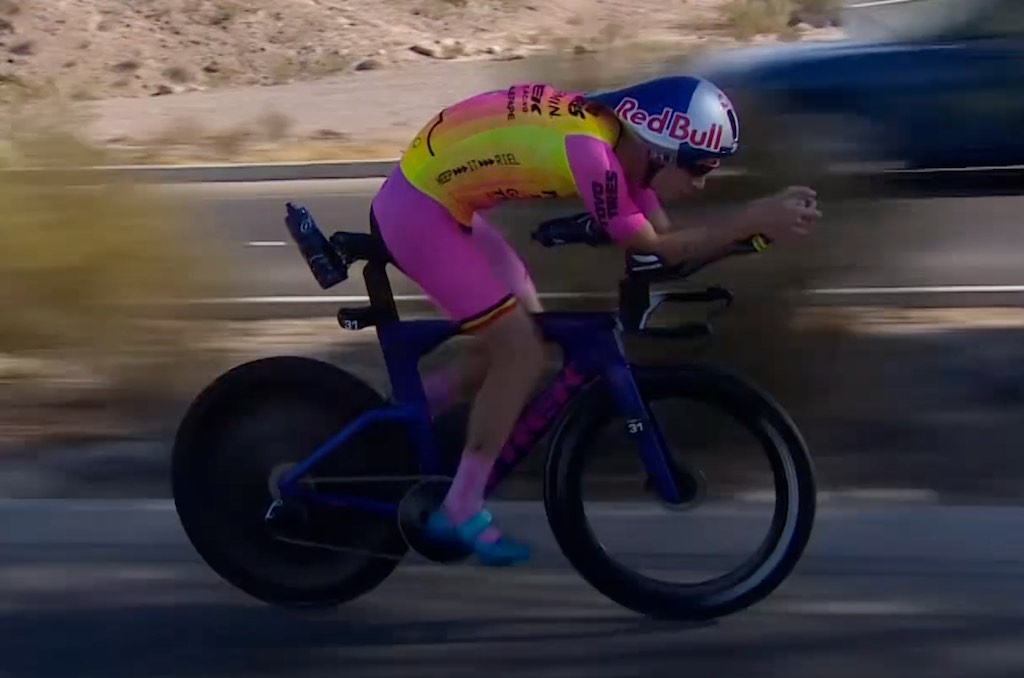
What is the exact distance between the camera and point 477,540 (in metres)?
4.89

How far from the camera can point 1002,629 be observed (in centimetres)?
489

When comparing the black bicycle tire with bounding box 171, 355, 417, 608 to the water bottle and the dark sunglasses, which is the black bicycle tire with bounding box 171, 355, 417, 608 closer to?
the water bottle

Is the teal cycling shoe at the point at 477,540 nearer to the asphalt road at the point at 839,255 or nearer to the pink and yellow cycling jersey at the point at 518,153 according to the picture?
the pink and yellow cycling jersey at the point at 518,153

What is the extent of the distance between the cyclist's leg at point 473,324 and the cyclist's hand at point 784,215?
0.71 meters

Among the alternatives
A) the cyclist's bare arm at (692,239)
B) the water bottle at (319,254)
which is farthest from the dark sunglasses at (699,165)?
the water bottle at (319,254)

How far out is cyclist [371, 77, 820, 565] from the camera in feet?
14.9

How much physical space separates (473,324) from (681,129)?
774mm

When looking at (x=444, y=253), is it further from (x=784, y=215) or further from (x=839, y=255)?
(x=839, y=255)

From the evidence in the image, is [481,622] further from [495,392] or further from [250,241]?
[250,241]

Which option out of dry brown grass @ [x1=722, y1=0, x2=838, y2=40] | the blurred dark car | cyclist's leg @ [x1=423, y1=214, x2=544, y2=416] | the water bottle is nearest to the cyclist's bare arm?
cyclist's leg @ [x1=423, y1=214, x2=544, y2=416]

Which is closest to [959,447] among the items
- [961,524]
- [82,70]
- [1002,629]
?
[961,524]

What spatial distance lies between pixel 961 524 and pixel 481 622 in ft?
5.29

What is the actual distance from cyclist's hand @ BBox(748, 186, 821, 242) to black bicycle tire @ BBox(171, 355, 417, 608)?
4.14 feet

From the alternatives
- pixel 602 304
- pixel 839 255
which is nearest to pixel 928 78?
pixel 839 255
